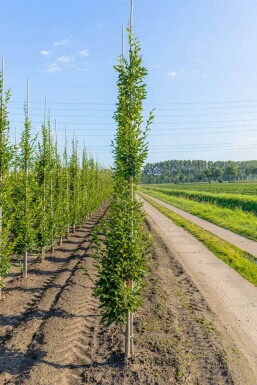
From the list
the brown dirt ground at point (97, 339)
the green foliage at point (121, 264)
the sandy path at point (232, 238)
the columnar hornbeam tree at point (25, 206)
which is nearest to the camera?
the brown dirt ground at point (97, 339)

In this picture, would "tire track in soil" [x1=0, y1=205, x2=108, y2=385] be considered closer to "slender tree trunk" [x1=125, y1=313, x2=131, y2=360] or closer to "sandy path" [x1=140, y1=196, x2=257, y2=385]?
"slender tree trunk" [x1=125, y1=313, x2=131, y2=360]

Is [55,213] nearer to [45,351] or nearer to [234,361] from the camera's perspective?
[45,351]

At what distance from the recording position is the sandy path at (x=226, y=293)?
7519 millimetres

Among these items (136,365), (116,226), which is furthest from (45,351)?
(116,226)

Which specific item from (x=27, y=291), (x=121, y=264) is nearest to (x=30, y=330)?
(x=27, y=291)

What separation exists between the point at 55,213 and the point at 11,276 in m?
4.21

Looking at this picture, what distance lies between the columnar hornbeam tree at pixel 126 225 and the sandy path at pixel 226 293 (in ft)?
8.81

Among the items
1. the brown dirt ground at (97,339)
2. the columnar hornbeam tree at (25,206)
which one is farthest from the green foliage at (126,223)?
the columnar hornbeam tree at (25,206)

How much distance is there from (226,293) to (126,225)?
573 centimetres

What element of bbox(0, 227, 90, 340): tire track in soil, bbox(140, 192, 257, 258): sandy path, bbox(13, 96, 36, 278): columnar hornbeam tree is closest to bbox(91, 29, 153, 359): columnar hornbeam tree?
bbox(0, 227, 90, 340): tire track in soil

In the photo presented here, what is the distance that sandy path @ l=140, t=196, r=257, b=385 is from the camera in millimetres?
7519

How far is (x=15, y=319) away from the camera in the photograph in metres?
8.79

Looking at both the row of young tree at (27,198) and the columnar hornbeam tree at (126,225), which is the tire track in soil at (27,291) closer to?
the row of young tree at (27,198)

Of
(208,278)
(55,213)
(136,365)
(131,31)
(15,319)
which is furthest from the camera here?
(55,213)
